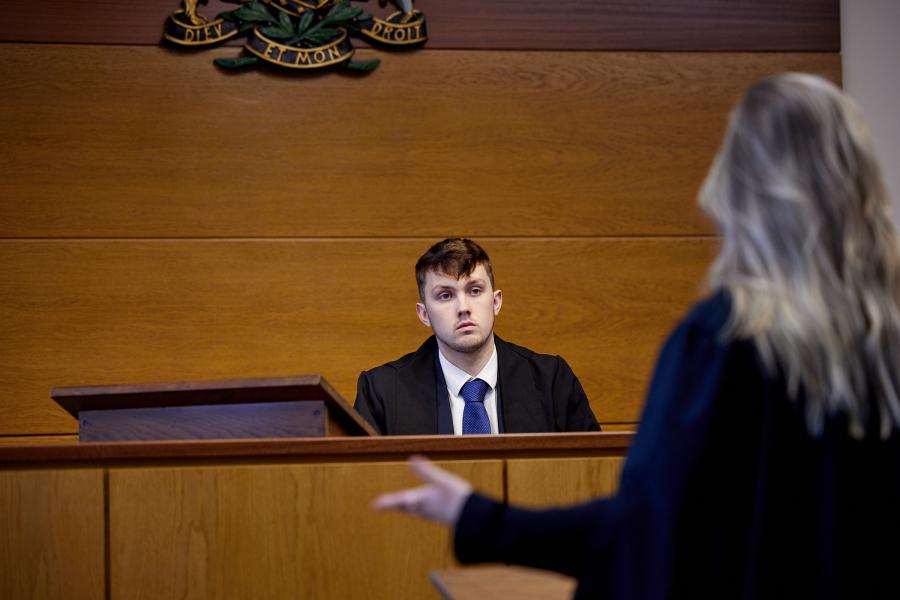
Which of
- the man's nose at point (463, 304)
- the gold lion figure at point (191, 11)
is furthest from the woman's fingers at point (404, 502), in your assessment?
the gold lion figure at point (191, 11)

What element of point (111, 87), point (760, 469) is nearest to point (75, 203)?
point (111, 87)

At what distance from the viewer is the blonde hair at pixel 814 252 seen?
1268mm

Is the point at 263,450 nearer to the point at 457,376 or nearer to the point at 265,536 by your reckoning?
the point at 265,536

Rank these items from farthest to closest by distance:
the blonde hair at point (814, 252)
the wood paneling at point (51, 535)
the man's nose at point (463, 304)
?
the man's nose at point (463, 304), the wood paneling at point (51, 535), the blonde hair at point (814, 252)

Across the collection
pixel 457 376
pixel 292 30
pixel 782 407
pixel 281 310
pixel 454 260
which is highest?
pixel 292 30

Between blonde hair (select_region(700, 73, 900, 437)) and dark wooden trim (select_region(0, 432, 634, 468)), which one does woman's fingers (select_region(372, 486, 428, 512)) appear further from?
dark wooden trim (select_region(0, 432, 634, 468))

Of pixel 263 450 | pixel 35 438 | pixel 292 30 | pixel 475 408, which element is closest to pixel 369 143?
pixel 292 30

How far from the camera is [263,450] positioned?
266 cm

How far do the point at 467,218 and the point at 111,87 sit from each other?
5.25 feet

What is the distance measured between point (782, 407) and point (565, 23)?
4.09 m

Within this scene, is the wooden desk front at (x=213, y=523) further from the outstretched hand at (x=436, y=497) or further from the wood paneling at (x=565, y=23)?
the wood paneling at (x=565, y=23)

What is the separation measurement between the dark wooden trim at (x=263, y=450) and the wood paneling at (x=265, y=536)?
0.10 ft

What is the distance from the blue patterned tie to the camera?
4.01 metres

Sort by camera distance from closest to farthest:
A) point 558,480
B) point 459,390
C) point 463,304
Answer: point 558,480 < point 463,304 < point 459,390
